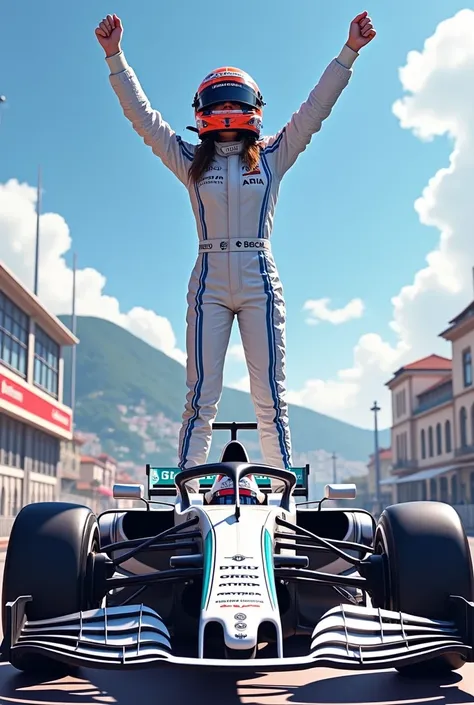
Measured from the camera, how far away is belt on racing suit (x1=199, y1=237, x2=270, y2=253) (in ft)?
17.9

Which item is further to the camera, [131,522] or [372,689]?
[131,522]

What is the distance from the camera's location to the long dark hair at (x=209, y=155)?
5.54 m

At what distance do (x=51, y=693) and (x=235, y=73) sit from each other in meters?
3.74

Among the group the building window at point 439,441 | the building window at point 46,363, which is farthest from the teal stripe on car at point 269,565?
the building window at point 439,441

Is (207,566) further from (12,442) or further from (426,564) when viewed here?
(12,442)

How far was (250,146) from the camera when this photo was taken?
219 inches

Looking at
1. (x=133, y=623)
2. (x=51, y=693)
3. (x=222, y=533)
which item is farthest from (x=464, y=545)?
(x=51, y=693)

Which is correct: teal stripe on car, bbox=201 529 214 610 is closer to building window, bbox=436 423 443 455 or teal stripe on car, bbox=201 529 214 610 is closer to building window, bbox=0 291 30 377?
building window, bbox=0 291 30 377

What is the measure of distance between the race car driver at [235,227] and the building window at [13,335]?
30.9m

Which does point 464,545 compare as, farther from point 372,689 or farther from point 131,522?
point 131,522

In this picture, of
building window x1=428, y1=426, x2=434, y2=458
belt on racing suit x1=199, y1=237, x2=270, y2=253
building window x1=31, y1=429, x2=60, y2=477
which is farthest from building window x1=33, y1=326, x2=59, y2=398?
belt on racing suit x1=199, y1=237, x2=270, y2=253

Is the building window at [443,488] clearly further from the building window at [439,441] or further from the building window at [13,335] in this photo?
the building window at [13,335]

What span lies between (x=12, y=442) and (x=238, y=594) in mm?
36070

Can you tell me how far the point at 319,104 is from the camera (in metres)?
5.53
